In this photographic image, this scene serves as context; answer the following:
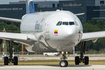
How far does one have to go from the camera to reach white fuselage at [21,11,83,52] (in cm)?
2898

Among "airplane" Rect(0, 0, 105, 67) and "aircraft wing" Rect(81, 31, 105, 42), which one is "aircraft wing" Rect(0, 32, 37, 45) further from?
"aircraft wing" Rect(81, 31, 105, 42)

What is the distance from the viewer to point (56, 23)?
29984 mm

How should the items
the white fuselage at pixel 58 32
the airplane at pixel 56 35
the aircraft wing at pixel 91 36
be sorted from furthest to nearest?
the aircraft wing at pixel 91 36, the airplane at pixel 56 35, the white fuselage at pixel 58 32

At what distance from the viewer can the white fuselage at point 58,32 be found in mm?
28984

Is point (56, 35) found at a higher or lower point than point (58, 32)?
lower

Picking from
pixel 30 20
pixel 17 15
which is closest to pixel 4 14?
pixel 17 15

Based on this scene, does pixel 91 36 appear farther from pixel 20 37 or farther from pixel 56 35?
pixel 20 37

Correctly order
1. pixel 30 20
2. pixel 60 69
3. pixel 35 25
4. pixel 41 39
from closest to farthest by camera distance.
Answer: pixel 60 69
pixel 41 39
pixel 35 25
pixel 30 20

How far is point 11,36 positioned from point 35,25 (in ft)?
9.99

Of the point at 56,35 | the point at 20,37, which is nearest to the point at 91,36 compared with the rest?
the point at 56,35

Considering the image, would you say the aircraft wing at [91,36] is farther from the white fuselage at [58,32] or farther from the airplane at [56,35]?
the white fuselage at [58,32]

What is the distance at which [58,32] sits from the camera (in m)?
29.3

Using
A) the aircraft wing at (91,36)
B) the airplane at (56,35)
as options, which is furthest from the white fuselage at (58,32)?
the aircraft wing at (91,36)

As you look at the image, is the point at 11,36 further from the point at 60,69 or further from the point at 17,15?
the point at 17,15
